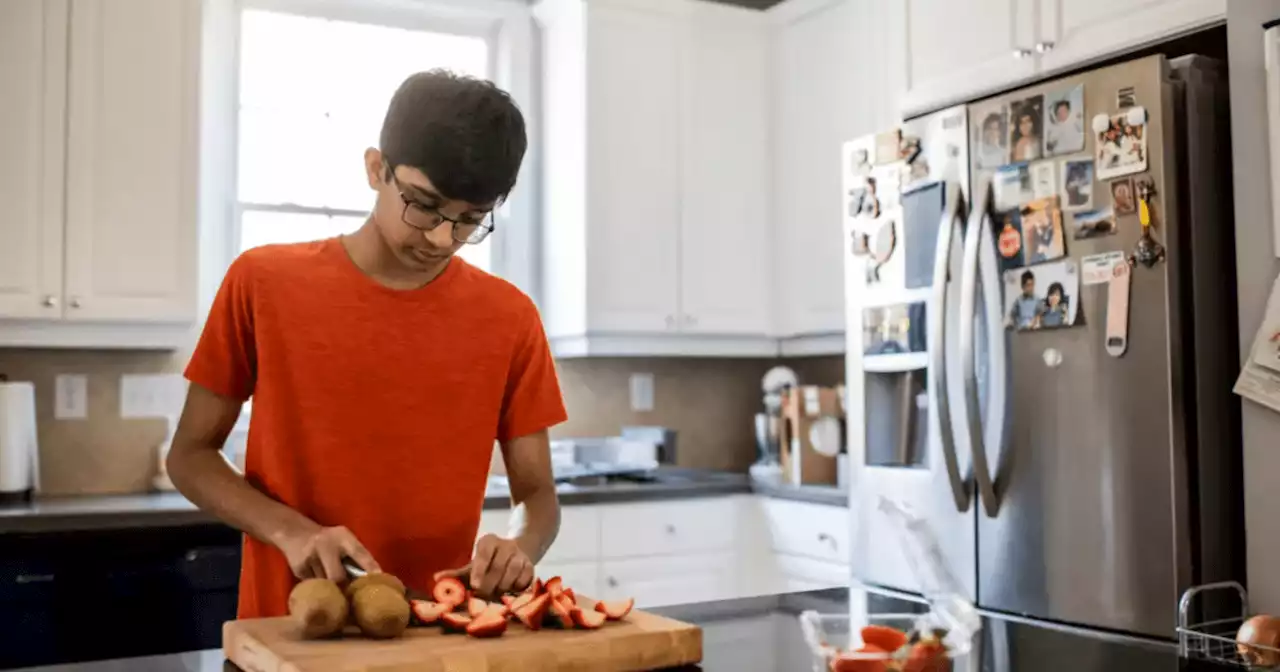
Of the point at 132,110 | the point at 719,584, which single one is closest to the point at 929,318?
the point at 719,584

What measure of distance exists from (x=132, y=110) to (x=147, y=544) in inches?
44.6

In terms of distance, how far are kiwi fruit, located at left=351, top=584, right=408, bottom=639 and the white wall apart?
1.61 metres

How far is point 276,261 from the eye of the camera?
150cm

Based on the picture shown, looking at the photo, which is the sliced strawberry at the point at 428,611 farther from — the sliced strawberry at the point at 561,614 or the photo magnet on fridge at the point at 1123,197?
the photo magnet on fridge at the point at 1123,197

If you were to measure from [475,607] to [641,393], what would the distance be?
2.87 meters

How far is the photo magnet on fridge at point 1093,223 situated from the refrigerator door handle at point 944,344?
12.1 inches

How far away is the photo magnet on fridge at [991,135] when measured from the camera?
2.57 meters

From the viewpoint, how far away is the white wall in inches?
81.0

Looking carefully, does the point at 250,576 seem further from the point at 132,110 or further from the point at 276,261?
the point at 132,110

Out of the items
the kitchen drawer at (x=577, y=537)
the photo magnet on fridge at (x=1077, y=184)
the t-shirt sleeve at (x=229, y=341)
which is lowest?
the kitchen drawer at (x=577, y=537)

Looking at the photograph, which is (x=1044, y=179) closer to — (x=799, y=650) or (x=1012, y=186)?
(x=1012, y=186)

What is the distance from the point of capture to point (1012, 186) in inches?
99.8

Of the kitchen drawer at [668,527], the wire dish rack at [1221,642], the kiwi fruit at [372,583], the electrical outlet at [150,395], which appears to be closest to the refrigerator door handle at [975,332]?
→ the wire dish rack at [1221,642]

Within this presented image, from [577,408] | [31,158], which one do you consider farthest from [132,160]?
[577,408]
